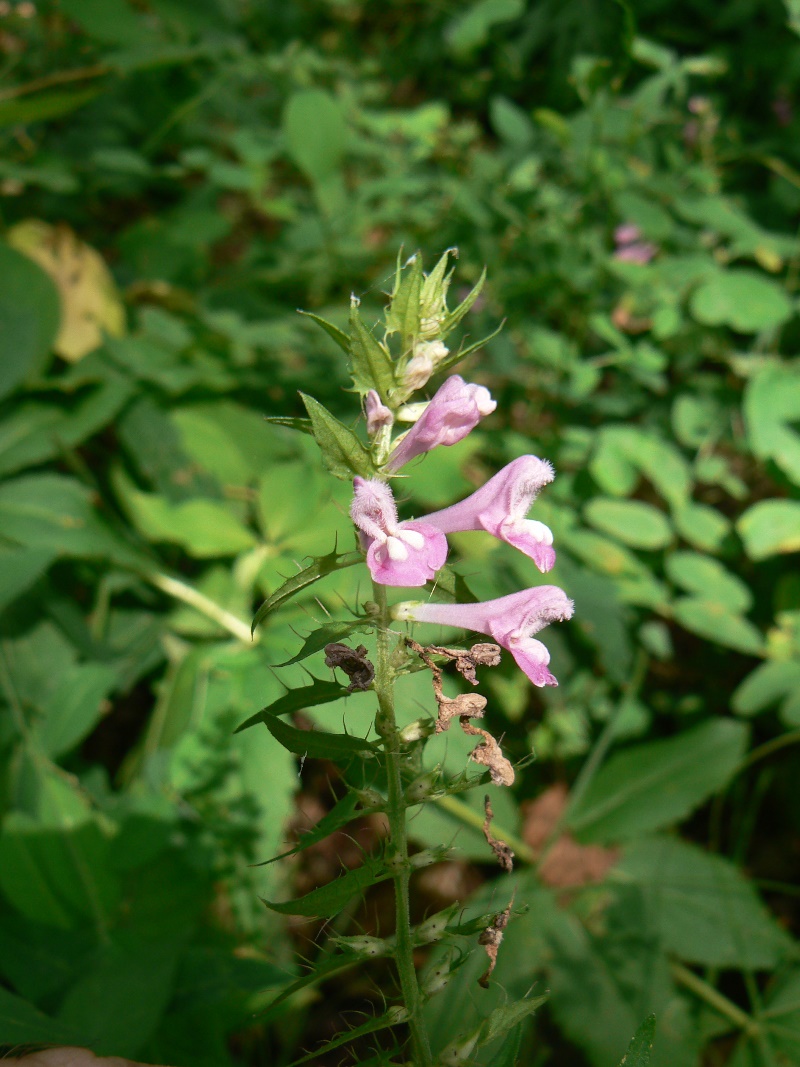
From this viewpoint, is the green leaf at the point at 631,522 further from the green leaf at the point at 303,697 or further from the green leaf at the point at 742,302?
the green leaf at the point at 303,697

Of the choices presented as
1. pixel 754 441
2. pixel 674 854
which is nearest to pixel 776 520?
pixel 754 441

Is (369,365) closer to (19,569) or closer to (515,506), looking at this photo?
(515,506)

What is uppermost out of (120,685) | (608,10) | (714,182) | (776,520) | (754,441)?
(608,10)

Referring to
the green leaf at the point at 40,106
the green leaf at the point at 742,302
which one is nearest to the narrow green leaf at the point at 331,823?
the green leaf at the point at 742,302

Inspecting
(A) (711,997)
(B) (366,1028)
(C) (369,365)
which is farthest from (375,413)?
(A) (711,997)

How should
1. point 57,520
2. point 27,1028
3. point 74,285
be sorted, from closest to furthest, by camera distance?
1. point 27,1028
2. point 57,520
3. point 74,285

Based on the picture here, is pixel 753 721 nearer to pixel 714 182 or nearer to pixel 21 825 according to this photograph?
pixel 714 182

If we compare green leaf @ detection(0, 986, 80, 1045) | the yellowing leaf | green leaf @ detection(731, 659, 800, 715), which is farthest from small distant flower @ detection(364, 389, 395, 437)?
the yellowing leaf
